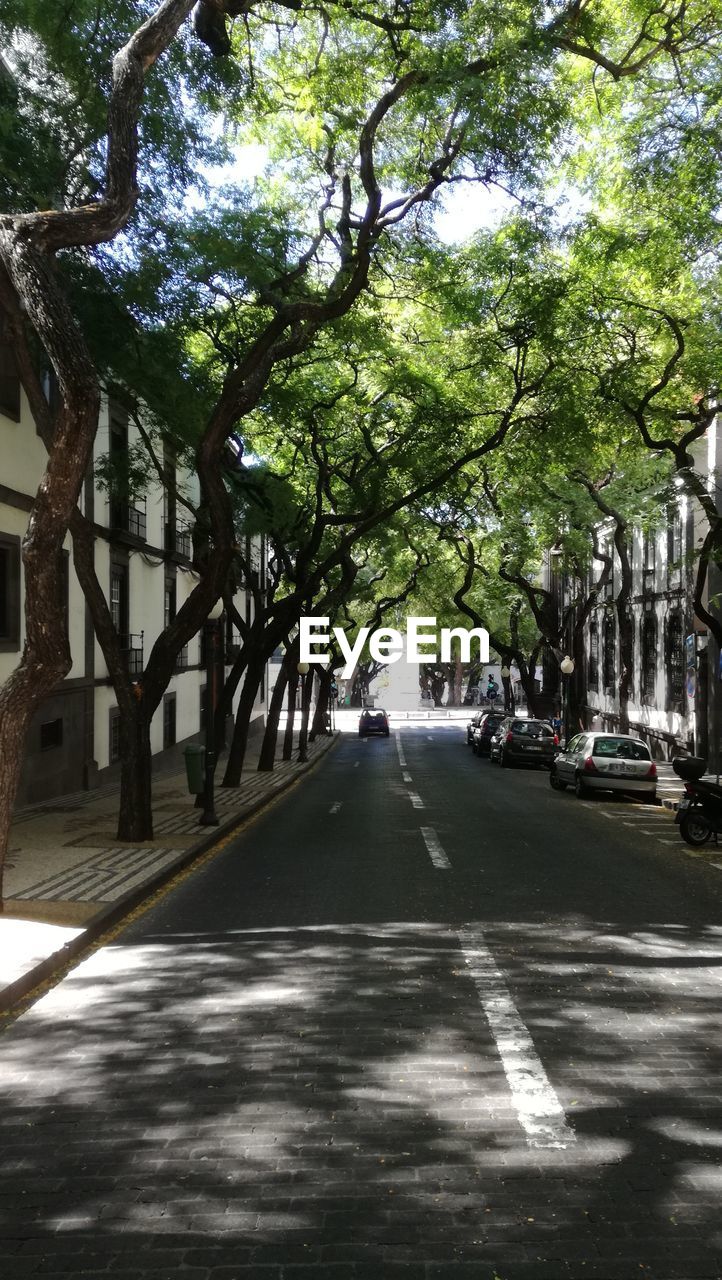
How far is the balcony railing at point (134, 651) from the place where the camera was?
24931 mm

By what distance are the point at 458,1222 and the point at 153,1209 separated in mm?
1175

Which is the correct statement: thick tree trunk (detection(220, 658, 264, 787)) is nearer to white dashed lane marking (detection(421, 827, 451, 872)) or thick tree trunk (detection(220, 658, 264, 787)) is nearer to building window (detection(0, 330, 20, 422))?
white dashed lane marking (detection(421, 827, 451, 872))

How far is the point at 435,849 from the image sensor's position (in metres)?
13.3

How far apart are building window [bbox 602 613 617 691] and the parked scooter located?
2660 centimetres

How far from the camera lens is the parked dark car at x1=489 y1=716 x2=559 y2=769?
30859 mm

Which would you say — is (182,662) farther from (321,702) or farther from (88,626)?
(321,702)

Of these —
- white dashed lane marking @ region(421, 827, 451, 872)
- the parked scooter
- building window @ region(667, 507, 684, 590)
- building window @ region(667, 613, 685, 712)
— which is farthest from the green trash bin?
building window @ region(667, 613, 685, 712)

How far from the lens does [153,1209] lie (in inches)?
159

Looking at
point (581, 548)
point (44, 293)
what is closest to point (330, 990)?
point (44, 293)

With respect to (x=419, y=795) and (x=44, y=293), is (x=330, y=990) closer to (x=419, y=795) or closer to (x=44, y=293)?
(x=44, y=293)

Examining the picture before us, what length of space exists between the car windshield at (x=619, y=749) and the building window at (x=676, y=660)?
32.1 feet

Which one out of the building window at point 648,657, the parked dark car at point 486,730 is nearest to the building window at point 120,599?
the parked dark car at point 486,730

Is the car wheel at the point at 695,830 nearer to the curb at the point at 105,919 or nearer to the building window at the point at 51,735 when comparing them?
the curb at the point at 105,919

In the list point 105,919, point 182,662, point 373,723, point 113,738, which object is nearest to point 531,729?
point 182,662
